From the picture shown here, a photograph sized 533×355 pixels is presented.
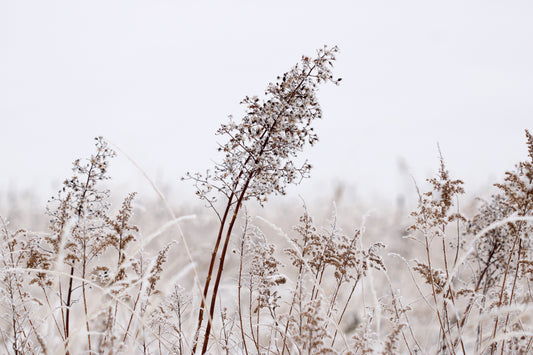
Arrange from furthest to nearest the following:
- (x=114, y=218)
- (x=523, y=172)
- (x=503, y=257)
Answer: (x=503, y=257), (x=523, y=172), (x=114, y=218)

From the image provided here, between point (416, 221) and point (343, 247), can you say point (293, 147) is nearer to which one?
point (343, 247)

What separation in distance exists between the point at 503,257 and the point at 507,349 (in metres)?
0.62

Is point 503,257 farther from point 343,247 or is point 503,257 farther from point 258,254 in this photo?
point 258,254

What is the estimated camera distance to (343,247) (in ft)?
9.12

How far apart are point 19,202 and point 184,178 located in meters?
11.9

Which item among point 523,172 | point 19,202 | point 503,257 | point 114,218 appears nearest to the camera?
point 114,218

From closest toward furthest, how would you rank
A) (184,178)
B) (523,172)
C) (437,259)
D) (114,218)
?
1. (184,178)
2. (114,218)
3. (523,172)
4. (437,259)

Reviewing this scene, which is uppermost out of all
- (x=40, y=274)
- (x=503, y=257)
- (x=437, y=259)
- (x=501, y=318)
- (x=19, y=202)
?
(x=19, y=202)

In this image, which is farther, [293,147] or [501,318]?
[501,318]

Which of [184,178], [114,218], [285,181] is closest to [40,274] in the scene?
[114,218]

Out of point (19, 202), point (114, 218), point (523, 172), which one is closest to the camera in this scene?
point (114, 218)

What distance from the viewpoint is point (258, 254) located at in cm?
255

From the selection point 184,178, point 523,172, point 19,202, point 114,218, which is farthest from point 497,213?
point 19,202

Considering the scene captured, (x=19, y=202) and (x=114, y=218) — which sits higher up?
(x=19, y=202)
